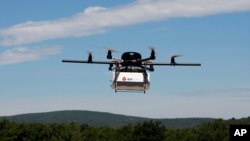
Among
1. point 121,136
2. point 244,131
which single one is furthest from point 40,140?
point 244,131

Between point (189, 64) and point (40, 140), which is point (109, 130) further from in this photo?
point (189, 64)

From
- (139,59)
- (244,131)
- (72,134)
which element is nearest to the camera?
(244,131)

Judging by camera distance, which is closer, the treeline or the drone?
the drone

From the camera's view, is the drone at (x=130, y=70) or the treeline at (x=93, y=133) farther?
the treeline at (x=93, y=133)

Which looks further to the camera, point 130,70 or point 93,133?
point 93,133
